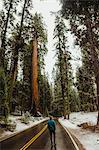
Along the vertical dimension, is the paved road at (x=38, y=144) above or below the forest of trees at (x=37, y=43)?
below

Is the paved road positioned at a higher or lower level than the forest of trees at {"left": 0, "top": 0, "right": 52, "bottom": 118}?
lower

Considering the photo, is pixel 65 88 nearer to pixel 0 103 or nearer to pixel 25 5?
pixel 25 5

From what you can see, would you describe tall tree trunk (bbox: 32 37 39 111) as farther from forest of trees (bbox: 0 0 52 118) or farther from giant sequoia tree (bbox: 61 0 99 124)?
giant sequoia tree (bbox: 61 0 99 124)

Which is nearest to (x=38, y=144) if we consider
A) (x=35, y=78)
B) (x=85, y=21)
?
(x=85, y=21)

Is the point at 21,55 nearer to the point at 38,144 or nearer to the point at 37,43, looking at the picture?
the point at 37,43

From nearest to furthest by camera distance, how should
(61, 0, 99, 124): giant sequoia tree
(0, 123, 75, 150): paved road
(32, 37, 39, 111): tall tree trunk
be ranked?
(0, 123, 75, 150): paved road < (61, 0, 99, 124): giant sequoia tree < (32, 37, 39, 111): tall tree trunk

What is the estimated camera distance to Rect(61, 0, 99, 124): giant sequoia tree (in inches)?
793

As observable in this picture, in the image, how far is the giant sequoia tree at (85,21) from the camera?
2015 cm

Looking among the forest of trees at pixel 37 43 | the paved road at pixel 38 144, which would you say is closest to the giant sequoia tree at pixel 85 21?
the forest of trees at pixel 37 43

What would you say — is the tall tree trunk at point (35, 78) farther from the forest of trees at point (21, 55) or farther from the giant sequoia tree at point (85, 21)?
the giant sequoia tree at point (85, 21)

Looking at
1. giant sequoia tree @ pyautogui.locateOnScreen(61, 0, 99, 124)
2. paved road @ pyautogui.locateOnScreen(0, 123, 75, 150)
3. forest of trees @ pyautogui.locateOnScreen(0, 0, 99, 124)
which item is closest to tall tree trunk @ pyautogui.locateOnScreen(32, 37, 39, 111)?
forest of trees @ pyautogui.locateOnScreen(0, 0, 99, 124)

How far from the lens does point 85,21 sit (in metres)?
21.7

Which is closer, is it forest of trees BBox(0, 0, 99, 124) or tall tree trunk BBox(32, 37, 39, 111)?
forest of trees BBox(0, 0, 99, 124)

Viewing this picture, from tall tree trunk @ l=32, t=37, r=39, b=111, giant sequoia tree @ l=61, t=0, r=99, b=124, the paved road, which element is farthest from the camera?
tall tree trunk @ l=32, t=37, r=39, b=111
